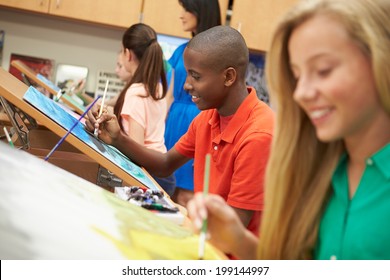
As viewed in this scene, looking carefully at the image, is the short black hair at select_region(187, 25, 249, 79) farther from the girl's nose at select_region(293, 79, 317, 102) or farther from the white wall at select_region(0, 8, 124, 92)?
the white wall at select_region(0, 8, 124, 92)

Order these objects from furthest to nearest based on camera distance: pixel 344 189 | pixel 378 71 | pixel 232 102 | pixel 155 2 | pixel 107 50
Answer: pixel 107 50
pixel 155 2
pixel 232 102
pixel 344 189
pixel 378 71

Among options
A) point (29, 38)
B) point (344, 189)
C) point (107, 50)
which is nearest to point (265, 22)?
point (107, 50)

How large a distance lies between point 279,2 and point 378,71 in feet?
10.0

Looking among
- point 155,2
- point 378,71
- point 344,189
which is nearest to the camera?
point 378,71

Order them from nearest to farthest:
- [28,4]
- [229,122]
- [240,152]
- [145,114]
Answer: [240,152]
[229,122]
[145,114]
[28,4]

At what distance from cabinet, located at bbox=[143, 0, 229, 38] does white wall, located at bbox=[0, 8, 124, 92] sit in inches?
15.6

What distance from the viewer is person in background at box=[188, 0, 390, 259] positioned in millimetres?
765

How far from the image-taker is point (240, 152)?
1.45 meters

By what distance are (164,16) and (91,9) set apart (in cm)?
45

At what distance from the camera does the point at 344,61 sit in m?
0.76

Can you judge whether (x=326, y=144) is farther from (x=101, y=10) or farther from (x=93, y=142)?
(x=101, y=10)

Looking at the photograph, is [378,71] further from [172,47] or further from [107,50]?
[107,50]

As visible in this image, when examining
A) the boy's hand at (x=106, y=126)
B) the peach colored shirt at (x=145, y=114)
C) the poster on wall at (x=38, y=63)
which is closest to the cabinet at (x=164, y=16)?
the poster on wall at (x=38, y=63)

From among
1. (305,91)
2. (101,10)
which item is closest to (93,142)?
(305,91)
